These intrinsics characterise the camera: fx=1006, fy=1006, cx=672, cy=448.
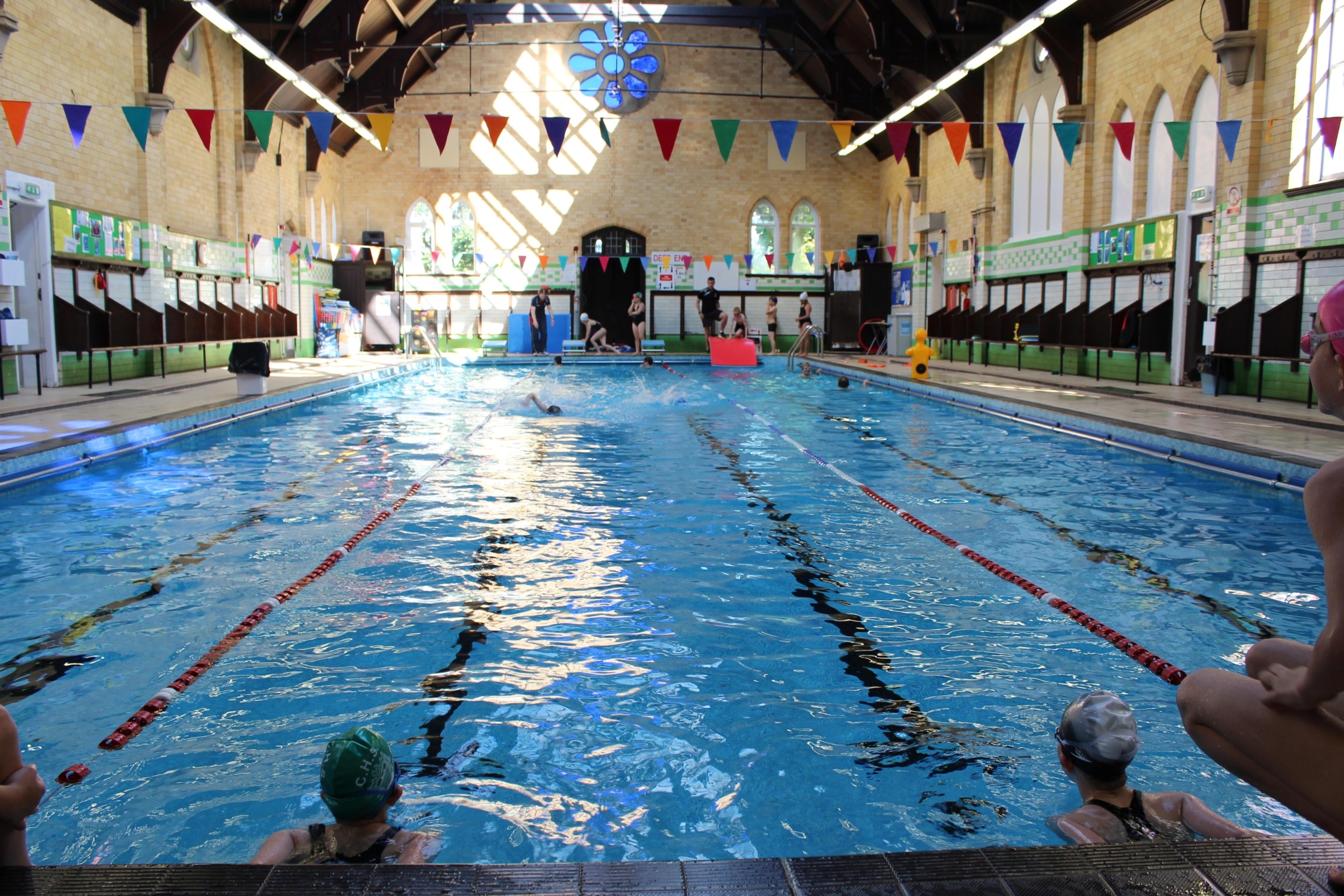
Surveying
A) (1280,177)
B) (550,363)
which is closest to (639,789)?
(1280,177)

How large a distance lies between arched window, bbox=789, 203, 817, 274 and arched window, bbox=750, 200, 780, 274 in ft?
1.43

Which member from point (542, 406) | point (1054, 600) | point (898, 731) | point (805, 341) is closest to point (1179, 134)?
point (542, 406)

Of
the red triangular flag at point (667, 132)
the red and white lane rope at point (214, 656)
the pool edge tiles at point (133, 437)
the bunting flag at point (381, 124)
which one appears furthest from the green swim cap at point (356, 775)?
the red triangular flag at point (667, 132)

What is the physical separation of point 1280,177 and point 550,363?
1415 centimetres

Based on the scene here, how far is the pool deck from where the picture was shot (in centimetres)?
172

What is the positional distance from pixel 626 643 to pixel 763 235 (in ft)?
76.5

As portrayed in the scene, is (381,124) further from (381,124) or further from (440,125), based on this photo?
(440,125)

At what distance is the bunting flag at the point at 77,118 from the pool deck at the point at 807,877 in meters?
11.3

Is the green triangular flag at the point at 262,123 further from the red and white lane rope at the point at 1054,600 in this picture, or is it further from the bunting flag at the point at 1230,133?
the bunting flag at the point at 1230,133

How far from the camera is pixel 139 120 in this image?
11.9 m

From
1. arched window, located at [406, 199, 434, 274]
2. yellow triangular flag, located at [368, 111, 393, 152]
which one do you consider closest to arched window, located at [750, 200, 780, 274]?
arched window, located at [406, 199, 434, 274]

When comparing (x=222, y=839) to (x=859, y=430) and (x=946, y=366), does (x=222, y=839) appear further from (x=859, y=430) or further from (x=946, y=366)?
(x=946, y=366)

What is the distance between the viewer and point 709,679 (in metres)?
3.56

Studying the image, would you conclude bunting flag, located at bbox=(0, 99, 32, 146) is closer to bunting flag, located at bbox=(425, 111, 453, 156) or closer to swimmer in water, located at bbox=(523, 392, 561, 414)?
bunting flag, located at bbox=(425, 111, 453, 156)
